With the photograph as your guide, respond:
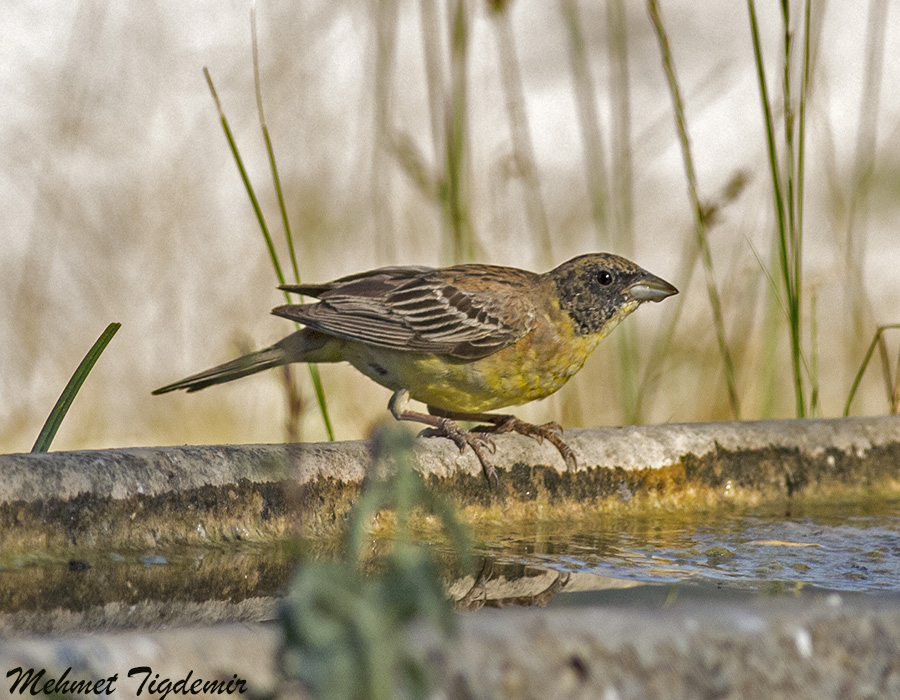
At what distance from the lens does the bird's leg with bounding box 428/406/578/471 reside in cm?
247

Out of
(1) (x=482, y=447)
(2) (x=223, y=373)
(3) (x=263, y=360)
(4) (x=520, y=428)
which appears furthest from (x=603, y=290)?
(1) (x=482, y=447)

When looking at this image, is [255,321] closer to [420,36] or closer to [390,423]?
[420,36]

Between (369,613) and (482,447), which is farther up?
(482,447)

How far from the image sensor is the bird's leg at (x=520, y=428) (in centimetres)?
247

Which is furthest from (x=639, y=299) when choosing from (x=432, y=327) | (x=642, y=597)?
(x=642, y=597)

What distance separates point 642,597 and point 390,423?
2.93 ft

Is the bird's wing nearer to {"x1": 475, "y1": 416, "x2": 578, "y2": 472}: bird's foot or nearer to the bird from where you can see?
the bird

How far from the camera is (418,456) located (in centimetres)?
230

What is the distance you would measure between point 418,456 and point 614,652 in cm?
130

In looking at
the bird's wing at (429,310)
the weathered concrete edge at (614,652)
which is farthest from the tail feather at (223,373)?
the weathered concrete edge at (614,652)

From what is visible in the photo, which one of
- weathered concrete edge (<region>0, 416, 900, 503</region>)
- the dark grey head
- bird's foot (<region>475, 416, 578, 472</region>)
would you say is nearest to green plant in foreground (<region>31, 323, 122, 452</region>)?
weathered concrete edge (<region>0, 416, 900, 503</region>)

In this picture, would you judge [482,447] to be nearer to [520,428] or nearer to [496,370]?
[520,428]

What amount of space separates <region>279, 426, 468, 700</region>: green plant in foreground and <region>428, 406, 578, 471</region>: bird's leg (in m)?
1.74

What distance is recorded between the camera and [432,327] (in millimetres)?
3391
